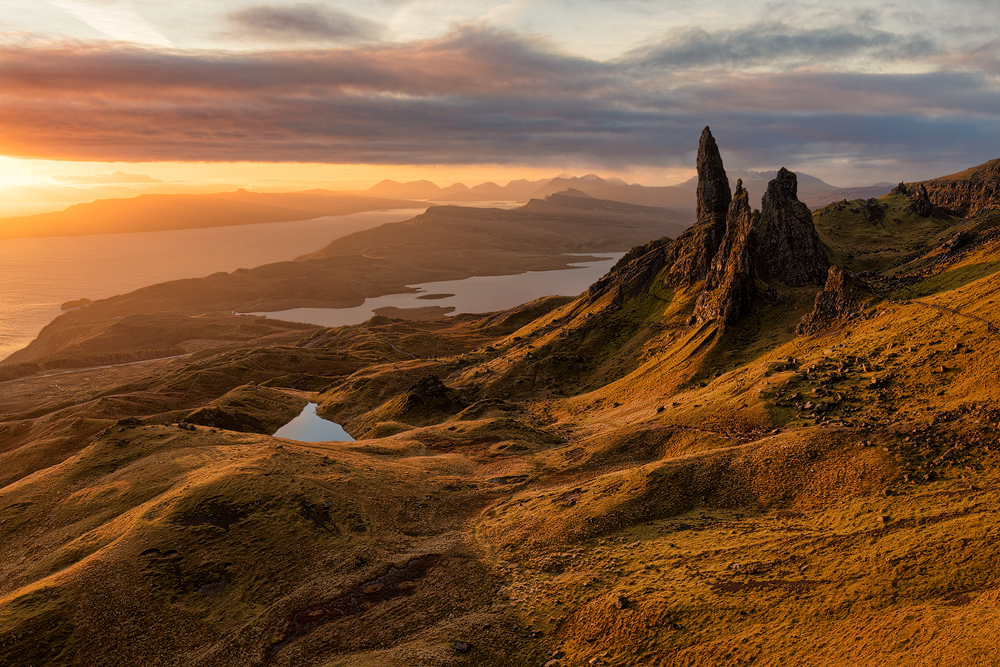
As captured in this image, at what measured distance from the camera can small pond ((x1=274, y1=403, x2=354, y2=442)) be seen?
120 meters

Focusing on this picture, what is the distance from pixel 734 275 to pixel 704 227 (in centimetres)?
4360

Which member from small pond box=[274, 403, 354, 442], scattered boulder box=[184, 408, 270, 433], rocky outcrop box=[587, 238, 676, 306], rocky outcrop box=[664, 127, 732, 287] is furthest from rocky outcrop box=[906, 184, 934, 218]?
scattered boulder box=[184, 408, 270, 433]

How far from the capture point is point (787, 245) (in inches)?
4722

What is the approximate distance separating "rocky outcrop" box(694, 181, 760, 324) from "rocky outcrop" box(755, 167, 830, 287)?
3.83 meters

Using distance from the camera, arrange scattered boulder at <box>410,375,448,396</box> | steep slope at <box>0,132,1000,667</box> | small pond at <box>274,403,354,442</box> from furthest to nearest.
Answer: scattered boulder at <box>410,375,448,396</box>
small pond at <box>274,403,354,442</box>
steep slope at <box>0,132,1000,667</box>

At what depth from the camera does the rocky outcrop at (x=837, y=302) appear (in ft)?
260

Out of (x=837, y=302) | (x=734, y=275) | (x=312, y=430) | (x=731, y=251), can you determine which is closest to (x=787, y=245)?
(x=731, y=251)

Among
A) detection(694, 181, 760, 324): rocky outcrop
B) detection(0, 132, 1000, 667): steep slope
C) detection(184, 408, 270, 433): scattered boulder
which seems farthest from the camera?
detection(184, 408, 270, 433): scattered boulder

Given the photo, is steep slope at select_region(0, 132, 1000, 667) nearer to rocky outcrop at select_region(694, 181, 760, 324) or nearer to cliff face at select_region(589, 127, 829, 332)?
rocky outcrop at select_region(694, 181, 760, 324)

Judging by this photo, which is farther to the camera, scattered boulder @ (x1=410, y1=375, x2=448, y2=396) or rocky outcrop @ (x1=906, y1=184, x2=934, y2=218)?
rocky outcrop @ (x1=906, y1=184, x2=934, y2=218)

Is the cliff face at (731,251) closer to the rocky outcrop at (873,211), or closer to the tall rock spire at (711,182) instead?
the tall rock spire at (711,182)

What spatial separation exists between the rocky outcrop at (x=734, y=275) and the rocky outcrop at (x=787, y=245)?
383cm

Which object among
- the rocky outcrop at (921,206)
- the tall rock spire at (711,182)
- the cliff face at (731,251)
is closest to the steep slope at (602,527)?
the cliff face at (731,251)

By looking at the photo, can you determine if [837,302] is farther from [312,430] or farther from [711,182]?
[312,430]
